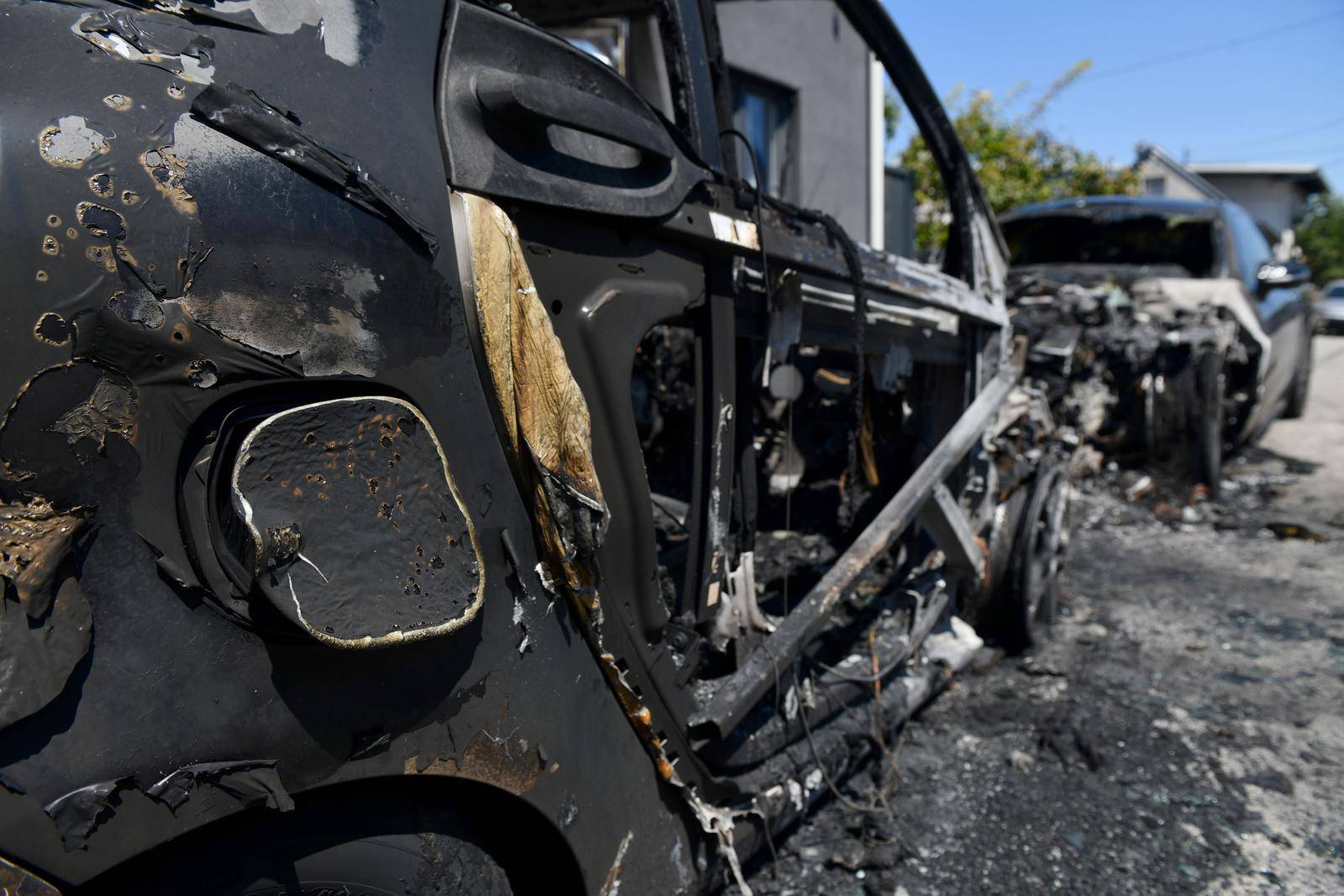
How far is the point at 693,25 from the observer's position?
1.81 meters

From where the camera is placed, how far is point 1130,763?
290 cm

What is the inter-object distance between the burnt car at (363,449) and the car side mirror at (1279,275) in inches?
255

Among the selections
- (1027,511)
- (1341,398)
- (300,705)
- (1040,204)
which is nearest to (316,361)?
(300,705)

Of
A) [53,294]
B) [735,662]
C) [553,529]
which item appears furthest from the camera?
[735,662]

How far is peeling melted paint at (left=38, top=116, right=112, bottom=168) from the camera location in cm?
89

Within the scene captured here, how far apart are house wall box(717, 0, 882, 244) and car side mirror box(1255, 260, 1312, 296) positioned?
12.1 feet

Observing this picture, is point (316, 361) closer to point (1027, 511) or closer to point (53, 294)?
point (53, 294)

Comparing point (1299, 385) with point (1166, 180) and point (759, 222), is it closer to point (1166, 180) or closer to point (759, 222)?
point (759, 222)

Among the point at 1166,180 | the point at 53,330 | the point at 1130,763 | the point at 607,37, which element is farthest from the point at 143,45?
the point at 1166,180

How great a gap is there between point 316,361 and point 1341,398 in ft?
42.0

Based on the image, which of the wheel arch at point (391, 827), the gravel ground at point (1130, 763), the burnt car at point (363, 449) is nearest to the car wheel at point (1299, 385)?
the gravel ground at point (1130, 763)

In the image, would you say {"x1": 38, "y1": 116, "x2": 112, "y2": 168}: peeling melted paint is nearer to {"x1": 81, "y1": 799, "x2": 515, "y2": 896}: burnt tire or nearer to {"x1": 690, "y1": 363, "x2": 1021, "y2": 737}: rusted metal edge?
{"x1": 81, "y1": 799, "x2": 515, "y2": 896}: burnt tire

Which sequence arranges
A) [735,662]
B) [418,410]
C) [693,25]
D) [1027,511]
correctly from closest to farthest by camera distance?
[418,410] < [693,25] < [735,662] < [1027,511]

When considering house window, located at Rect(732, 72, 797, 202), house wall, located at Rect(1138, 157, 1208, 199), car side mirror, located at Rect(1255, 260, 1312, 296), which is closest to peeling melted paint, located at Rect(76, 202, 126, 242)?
house window, located at Rect(732, 72, 797, 202)
